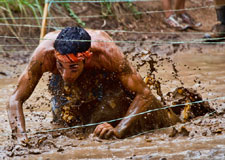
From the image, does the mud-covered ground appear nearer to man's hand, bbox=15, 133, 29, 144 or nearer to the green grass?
man's hand, bbox=15, 133, 29, 144

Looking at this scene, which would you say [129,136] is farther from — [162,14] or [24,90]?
[162,14]

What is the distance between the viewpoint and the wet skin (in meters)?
3.45

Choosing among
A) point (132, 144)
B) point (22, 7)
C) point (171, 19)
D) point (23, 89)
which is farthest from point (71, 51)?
point (171, 19)

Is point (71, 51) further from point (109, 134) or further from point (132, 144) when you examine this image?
point (132, 144)

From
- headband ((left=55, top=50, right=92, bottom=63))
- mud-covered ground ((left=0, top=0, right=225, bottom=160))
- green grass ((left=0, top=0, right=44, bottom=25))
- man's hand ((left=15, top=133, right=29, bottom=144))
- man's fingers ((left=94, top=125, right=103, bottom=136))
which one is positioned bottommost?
mud-covered ground ((left=0, top=0, right=225, bottom=160))

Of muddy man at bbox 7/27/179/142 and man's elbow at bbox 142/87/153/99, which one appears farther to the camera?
man's elbow at bbox 142/87/153/99

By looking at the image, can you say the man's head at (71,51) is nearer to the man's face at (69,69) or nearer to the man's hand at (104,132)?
the man's face at (69,69)

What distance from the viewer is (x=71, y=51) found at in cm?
331

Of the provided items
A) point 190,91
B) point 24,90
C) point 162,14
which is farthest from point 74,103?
point 162,14

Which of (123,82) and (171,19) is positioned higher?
(123,82)

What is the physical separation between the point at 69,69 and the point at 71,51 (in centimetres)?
16

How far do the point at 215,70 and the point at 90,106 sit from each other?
273cm

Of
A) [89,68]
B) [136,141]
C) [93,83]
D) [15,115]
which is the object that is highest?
[89,68]

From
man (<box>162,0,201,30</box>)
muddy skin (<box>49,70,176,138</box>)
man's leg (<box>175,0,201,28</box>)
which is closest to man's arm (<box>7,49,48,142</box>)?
muddy skin (<box>49,70,176,138</box>)
